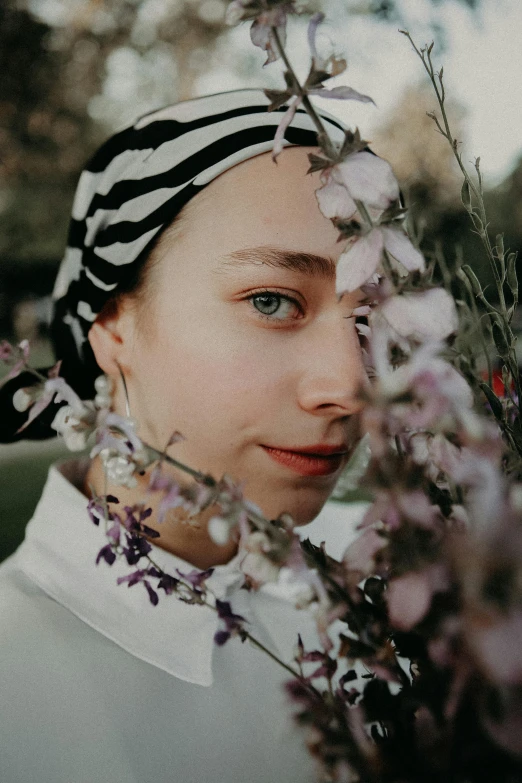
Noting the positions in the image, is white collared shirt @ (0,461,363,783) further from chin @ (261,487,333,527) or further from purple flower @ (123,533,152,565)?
purple flower @ (123,533,152,565)

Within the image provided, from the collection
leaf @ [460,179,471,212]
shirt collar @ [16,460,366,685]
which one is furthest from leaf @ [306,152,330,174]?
shirt collar @ [16,460,366,685]

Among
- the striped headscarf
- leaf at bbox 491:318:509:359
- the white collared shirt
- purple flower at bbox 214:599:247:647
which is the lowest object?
the white collared shirt

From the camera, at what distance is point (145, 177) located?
45.6 inches

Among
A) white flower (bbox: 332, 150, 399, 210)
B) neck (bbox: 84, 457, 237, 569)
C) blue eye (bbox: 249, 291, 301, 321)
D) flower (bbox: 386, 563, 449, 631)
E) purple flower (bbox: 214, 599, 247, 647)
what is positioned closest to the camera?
flower (bbox: 386, 563, 449, 631)

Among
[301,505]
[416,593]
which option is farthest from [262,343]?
[416,593]

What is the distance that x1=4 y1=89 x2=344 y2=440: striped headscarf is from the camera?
42.6 inches

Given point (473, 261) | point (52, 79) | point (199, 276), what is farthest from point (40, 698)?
point (473, 261)

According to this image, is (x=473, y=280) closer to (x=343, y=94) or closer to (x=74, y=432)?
(x=343, y=94)

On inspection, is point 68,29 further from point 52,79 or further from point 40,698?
point 40,698

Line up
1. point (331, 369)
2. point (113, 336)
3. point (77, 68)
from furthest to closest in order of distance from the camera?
point (77, 68) < point (113, 336) < point (331, 369)

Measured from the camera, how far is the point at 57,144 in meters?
5.24

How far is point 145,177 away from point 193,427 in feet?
1.61

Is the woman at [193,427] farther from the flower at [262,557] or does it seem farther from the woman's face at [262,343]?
the flower at [262,557]

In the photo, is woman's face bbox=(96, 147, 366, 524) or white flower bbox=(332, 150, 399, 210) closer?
white flower bbox=(332, 150, 399, 210)
